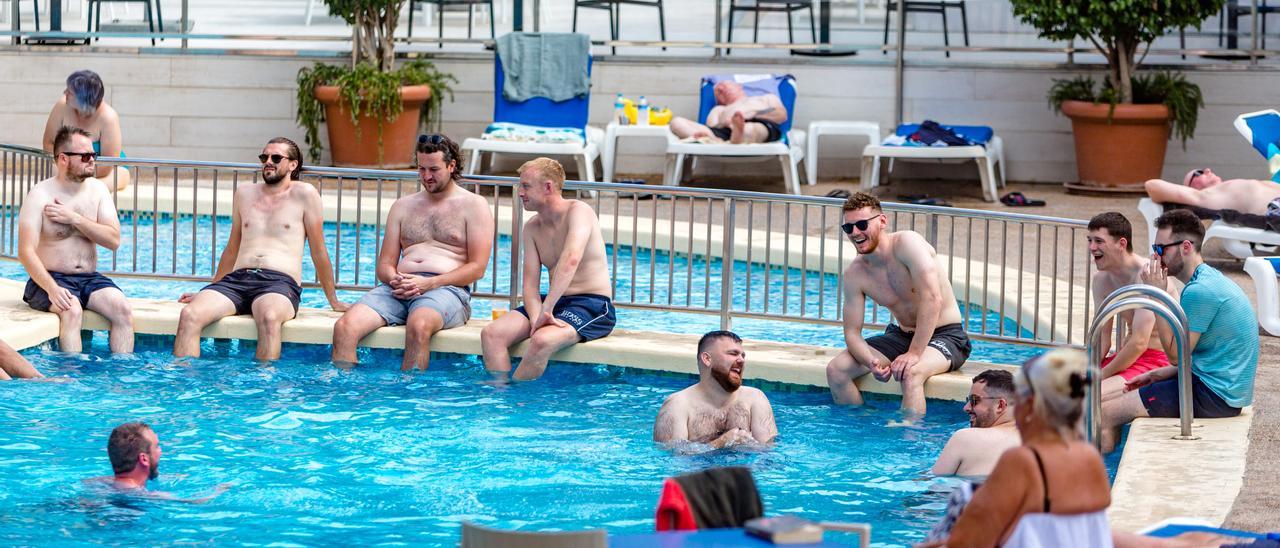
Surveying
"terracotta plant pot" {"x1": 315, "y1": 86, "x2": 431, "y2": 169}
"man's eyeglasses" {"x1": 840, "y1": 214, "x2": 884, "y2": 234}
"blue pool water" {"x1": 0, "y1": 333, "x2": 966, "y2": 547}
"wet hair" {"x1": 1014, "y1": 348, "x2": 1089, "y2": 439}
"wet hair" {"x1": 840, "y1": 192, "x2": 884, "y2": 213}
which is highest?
"terracotta plant pot" {"x1": 315, "y1": 86, "x2": 431, "y2": 169}

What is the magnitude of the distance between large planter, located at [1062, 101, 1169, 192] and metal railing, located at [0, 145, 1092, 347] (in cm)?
92

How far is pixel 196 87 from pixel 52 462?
9.27m

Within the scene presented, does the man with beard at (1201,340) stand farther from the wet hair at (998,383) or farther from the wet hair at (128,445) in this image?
the wet hair at (128,445)

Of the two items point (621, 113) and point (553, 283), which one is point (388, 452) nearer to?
point (553, 283)

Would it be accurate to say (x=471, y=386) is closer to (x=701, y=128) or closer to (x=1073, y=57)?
(x=701, y=128)

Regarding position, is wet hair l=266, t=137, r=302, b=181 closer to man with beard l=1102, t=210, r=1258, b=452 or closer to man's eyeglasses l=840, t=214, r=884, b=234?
man's eyeglasses l=840, t=214, r=884, b=234

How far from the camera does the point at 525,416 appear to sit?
7930 millimetres

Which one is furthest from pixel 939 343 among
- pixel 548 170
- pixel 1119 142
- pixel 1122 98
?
pixel 1122 98

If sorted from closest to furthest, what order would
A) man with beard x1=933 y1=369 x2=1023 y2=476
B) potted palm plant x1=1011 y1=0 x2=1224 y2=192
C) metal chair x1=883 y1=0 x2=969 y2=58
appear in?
man with beard x1=933 y1=369 x2=1023 y2=476, potted palm plant x1=1011 y1=0 x2=1224 y2=192, metal chair x1=883 y1=0 x2=969 y2=58

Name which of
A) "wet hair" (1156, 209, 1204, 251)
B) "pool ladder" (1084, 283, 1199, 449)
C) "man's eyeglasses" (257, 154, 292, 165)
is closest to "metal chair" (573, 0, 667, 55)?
"man's eyeglasses" (257, 154, 292, 165)

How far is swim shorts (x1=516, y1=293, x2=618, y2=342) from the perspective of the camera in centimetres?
854

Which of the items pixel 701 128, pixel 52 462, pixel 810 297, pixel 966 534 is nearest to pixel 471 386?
pixel 52 462

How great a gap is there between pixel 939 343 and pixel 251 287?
374 cm

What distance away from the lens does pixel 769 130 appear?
1412cm
